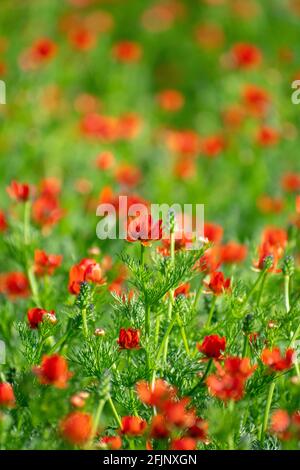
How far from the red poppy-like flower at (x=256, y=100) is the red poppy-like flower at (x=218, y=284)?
6.36 feet

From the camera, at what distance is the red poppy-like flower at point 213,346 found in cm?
164

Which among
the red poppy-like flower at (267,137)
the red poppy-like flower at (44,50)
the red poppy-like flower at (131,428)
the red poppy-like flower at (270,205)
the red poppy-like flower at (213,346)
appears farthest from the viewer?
the red poppy-like flower at (44,50)

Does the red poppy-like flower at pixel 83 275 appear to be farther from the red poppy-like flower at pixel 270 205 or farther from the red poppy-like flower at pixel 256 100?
the red poppy-like flower at pixel 256 100

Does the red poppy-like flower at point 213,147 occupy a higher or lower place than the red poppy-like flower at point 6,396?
higher

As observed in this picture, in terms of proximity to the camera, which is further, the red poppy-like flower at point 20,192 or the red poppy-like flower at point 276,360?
the red poppy-like flower at point 20,192

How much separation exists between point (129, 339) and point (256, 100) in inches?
86.9

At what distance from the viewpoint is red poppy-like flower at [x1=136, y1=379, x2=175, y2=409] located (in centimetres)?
148

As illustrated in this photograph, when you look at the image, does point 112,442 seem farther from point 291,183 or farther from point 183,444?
point 291,183

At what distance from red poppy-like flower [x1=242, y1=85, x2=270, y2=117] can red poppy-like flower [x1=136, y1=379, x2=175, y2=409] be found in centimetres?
221

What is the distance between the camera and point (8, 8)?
5660 mm

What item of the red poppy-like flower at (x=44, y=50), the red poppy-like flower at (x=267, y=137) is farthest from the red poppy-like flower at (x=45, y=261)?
the red poppy-like flower at (x=44, y=50)

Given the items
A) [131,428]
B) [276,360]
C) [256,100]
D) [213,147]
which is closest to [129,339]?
[131,428]

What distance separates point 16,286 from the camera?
2348 millimetres

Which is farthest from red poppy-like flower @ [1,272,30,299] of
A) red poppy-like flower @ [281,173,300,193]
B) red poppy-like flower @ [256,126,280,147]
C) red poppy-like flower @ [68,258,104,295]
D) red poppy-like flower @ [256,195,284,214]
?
red poppy-like flower @ [256,126,280,147]
